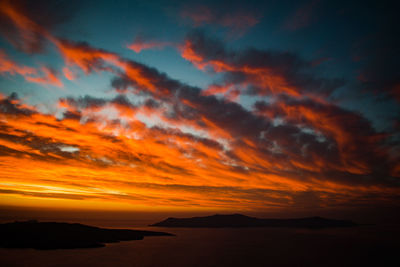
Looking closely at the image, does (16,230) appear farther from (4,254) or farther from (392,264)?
(392,264)

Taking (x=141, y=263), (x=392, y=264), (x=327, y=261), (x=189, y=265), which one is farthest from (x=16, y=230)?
(x=392, y=264)

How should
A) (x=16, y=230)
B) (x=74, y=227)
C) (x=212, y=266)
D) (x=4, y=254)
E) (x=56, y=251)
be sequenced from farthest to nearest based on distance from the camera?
(x=74, y=227) → (x=16, y=230) → (x=56, y=251) → (x=4, y=254) → (x=212, y=266)

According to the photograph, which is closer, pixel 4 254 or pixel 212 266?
pixel 212 266

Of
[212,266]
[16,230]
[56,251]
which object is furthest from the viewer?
[16,230]

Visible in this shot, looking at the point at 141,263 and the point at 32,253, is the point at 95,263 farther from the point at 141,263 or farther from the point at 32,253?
the point at 32,253

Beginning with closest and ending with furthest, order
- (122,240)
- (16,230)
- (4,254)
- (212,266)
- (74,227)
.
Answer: (212,266) < (4,254) < (16,230) < (74,227) < (122,240)

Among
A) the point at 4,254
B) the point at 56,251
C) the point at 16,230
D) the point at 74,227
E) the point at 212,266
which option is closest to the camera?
the point at 212,266

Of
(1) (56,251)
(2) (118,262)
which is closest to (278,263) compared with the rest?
(2) (118,262)

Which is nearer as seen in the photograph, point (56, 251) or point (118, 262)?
point (118, 262)

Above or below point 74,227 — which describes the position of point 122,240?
below
